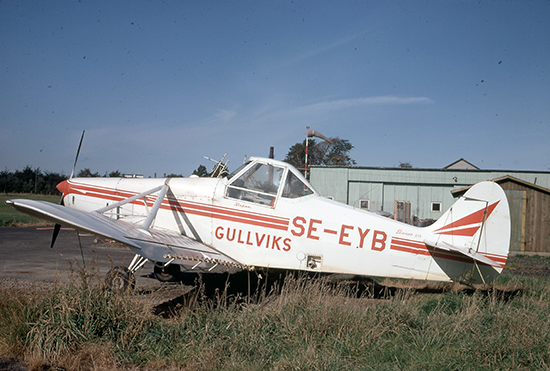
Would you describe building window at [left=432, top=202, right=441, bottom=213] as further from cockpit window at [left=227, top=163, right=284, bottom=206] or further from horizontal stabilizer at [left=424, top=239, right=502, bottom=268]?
cockpit window at [left=227, top=163, right=284, bottom=206]

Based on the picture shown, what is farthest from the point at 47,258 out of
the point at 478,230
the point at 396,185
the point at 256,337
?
the point at 396,185

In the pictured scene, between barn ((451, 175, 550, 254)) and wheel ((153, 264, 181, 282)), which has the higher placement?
barn ((451, 175, 550, 254))

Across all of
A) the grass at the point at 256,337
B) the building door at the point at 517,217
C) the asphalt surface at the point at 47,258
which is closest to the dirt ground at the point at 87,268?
the asphalt surface at the point at 47,258

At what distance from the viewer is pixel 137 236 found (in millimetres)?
5664

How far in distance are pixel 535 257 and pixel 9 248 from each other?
20321mm

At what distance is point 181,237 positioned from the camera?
6.94m

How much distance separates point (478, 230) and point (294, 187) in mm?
3447

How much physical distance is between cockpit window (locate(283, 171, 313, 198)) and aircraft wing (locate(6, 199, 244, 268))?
5.14 feet

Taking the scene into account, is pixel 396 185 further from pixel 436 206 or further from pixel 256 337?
pixel 256 337

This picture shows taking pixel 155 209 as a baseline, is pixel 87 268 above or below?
below

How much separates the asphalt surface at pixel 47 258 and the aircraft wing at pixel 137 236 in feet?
1.88

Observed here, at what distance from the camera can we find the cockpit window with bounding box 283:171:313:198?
6.88m

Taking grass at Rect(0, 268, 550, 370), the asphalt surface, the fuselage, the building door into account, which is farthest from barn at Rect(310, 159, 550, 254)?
grass at Rect(0, 268, 550, 370)

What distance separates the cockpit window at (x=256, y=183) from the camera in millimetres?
6895
